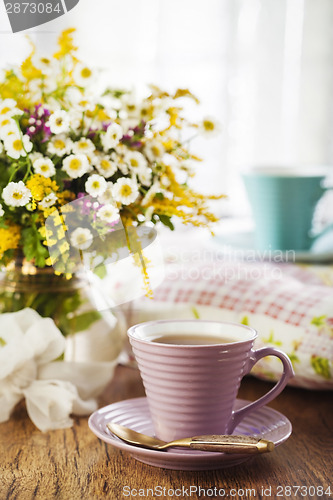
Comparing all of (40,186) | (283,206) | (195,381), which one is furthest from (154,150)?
(283,206)

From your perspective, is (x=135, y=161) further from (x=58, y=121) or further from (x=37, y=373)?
(x=37, y=373)

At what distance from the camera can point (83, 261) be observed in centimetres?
62

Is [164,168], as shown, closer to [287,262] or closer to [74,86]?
[74,86]

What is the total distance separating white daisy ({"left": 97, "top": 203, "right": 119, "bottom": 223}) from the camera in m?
0.58

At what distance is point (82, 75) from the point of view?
647 mm

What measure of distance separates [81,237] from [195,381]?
0.19 m

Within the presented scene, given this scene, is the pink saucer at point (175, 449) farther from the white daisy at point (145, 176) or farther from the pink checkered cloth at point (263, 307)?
the white daisy at point (145, 176)

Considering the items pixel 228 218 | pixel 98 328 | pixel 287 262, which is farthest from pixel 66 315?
pixel 228 218

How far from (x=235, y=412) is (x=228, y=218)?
1.12m

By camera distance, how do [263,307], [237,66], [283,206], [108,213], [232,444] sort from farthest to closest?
[237,66]
[283,206]
[263,307]
[108,213]
[232,444]

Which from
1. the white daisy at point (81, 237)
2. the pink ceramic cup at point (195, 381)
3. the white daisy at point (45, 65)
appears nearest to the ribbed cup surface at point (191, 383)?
the pink ceramic cup at point (195, 381)

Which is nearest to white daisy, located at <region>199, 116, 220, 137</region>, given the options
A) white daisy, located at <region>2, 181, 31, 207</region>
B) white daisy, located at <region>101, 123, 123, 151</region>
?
white daisy, located at <region>101, 123, 123, 151</region>

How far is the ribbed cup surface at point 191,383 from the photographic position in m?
0.50

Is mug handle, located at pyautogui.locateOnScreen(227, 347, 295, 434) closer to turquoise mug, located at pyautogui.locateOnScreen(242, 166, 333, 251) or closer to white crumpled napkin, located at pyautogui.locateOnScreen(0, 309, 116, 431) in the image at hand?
white crumpled napkin, located at pyautogui.locateOnScreen(0, 309, 116, 431)
